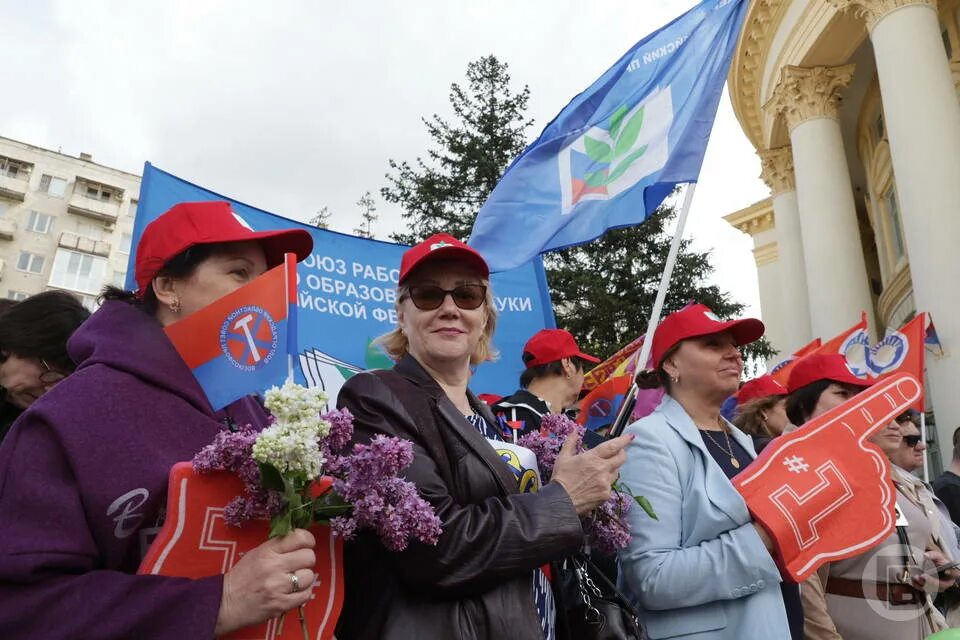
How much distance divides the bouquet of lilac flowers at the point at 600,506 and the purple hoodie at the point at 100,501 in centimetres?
104

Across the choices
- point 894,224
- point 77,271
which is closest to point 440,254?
point 894,224

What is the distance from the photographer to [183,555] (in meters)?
1.62

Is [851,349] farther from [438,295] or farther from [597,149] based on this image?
[438,295]

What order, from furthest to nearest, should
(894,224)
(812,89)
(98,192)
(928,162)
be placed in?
(98,192), (894,224), (812,89), (928,162)

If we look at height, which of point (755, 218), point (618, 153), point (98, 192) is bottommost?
point (618, 153)

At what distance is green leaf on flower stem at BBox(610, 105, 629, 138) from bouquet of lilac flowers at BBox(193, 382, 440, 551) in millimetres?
3461

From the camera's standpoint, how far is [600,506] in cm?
227

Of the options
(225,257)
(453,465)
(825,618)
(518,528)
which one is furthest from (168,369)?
(825,618)

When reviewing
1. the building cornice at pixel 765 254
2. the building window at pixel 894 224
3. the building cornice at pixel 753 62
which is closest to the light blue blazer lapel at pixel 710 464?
the building cornice at pixel 753 62

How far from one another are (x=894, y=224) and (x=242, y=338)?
2022 centimetres

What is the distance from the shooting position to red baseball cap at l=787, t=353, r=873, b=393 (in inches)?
161

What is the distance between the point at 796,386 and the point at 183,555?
3.76 metres

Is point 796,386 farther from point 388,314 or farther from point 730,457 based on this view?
point 388,314

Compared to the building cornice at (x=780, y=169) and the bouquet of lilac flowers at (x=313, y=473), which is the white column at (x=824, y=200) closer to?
the building cornice at (x=780, y=169)
